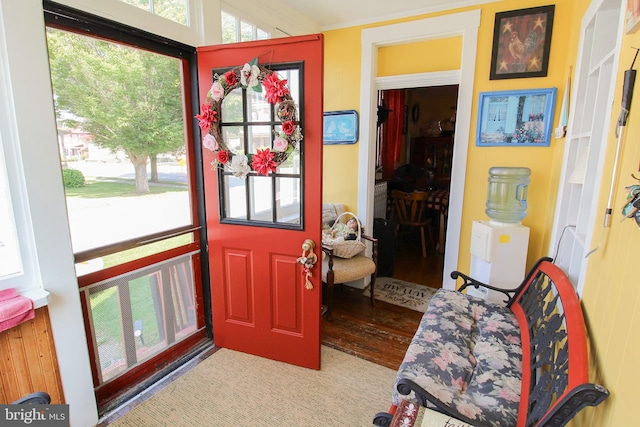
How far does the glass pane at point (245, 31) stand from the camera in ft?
8.07

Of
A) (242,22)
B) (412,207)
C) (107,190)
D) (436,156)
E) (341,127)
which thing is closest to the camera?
(107,190)

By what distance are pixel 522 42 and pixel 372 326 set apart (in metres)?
2.60

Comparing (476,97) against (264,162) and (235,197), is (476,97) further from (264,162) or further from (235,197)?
(235,197)

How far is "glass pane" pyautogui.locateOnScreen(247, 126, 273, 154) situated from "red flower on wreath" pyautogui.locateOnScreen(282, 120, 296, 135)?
199 millimetres

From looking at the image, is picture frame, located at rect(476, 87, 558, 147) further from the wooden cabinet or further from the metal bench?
the wooden cabinet

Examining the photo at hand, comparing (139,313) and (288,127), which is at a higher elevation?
(288,127)

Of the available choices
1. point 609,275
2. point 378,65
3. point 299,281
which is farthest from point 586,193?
point 378,65

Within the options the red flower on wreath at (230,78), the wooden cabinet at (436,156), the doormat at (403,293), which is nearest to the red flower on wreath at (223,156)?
the red flower on wreath at (230,78)

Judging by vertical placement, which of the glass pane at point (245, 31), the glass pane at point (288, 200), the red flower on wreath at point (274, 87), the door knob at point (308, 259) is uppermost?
the glass pane at point (245, 31)

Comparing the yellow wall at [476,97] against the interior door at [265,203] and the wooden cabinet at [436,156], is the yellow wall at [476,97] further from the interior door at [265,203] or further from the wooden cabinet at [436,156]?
the wooden cabinet at [436,156]

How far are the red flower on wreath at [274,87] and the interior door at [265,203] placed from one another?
0.02 meters

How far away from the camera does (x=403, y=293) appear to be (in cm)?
333

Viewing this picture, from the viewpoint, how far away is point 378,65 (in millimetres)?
3150

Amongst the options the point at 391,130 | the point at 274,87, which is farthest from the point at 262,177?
the point at 391,130
